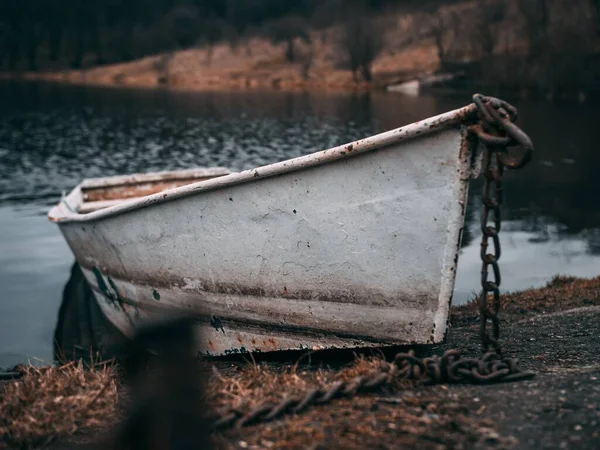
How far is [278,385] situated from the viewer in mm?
3607

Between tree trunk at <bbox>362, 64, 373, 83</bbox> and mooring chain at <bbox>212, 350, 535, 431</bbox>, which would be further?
tree trunk at <bbox>362, 64, 373, 83</bbox>

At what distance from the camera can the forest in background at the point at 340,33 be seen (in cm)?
3547

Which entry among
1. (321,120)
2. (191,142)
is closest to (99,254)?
(191,142)

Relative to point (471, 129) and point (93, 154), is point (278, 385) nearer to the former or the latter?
point (471, 129)

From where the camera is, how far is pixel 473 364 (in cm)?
373

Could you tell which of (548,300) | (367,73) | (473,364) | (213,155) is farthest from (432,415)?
(367,73)

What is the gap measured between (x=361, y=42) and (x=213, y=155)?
26.5 meters

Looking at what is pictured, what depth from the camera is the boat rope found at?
326 cm

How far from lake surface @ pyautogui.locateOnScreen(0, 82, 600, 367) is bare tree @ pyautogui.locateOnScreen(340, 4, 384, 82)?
217 inches

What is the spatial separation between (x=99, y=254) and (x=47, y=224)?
5721 millimetres

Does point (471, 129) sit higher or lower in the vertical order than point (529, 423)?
higher

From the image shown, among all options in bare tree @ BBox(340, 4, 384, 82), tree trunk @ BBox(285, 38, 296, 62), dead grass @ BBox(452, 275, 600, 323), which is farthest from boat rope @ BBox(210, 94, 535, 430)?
tree trunk @ BBox(285, 38, 296, 62)

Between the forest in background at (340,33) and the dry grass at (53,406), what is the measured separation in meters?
30.5

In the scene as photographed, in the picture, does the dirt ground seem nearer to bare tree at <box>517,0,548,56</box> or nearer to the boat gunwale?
the boat gunwale
